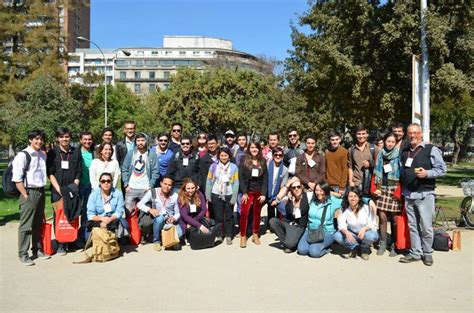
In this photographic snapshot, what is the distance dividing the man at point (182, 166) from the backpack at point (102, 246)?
5.42 feet

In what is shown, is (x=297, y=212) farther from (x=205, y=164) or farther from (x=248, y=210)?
(x=205, y=164)

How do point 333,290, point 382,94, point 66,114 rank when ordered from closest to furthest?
point 333,290, point 382,94, point 66,114

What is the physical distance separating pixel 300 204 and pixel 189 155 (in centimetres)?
223

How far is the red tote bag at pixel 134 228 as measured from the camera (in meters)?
7.75

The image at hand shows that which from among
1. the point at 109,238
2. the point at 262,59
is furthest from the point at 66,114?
the point at 262,59

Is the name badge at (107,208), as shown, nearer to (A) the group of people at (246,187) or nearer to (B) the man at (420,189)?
(A) the group of people at (246,187)

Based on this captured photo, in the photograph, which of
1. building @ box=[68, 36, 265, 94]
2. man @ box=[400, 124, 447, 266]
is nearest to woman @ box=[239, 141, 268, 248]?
man @ box=[400, 124, 447, 266]

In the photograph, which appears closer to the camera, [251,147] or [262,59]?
[251,147]

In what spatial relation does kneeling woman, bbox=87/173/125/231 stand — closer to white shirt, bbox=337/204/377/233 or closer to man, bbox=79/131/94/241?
man, bbox=79/131/94/241

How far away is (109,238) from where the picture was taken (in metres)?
6.92

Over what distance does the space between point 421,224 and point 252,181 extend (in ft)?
9.44

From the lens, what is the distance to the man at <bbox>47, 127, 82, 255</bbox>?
730 cm

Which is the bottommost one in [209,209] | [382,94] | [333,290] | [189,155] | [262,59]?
[333,290]

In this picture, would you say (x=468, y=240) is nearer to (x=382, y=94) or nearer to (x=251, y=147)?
(x=251, y=147)
